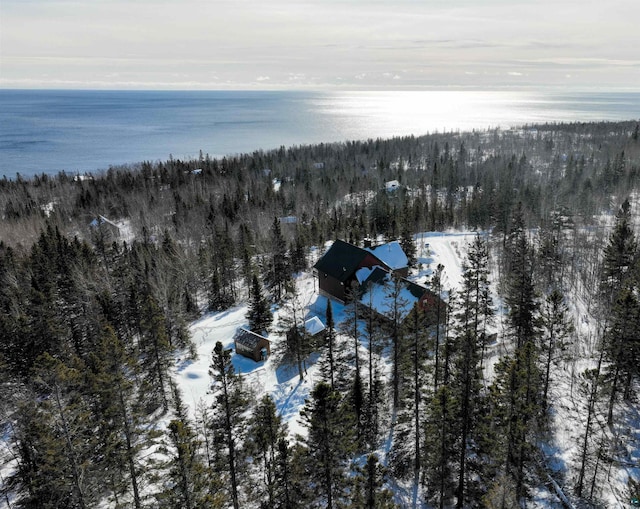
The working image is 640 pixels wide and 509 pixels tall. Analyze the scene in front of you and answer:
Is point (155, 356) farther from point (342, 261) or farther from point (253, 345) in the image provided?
point (342, 261)

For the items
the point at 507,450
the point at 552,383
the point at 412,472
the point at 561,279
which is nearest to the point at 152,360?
the point at 412,472

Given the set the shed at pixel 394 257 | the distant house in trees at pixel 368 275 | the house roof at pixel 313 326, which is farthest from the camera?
the shed at pixel 394 257

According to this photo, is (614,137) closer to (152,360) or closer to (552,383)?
(552,383)

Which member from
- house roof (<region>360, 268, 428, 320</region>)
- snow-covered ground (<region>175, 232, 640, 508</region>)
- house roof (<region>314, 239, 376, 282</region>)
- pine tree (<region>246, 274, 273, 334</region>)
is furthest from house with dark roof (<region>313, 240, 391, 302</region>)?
pine tree (<region>246, 274, 273, 334</region>)

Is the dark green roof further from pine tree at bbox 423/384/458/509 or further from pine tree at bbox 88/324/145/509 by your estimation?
pine tree at bbox 88/324/145/509

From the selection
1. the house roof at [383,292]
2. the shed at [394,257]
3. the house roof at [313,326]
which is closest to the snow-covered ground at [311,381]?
the house roof at [313,326]

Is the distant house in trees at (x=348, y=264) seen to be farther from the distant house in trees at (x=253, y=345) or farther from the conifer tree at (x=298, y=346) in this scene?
the distant house in trees at (x=253, y=345)
